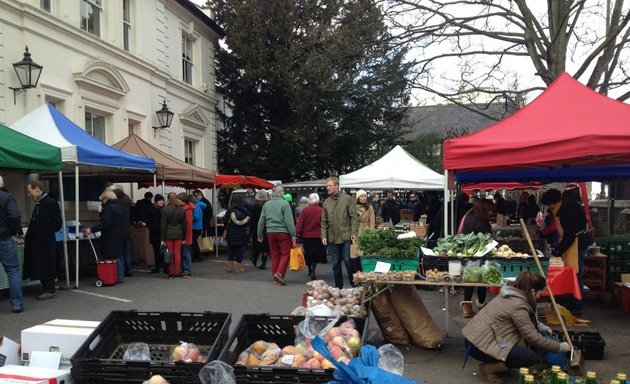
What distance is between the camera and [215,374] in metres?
2.93

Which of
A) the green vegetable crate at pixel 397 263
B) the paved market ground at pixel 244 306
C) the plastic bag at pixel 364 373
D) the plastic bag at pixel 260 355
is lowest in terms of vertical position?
the paved market ground at pixel 244 306

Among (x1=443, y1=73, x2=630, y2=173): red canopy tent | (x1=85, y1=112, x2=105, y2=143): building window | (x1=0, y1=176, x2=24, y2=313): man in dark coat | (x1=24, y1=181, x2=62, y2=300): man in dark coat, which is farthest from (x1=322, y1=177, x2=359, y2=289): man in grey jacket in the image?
(x1=85, y1=112, x2=105, y2=143): building window

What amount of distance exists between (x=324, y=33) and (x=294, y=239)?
10144 mm

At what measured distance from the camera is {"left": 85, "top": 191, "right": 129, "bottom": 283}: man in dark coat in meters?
9.94

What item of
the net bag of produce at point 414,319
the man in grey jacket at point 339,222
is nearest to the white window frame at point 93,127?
the man in grey jacket at point 339,222

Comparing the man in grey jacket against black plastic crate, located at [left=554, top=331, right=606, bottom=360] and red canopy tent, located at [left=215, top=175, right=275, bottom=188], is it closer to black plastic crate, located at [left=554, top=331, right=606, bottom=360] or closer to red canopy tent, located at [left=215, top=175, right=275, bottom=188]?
black plastic crate, located at [left=554, top=331, right=606, bottom=360]

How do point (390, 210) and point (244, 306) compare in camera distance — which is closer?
point (244, 306)

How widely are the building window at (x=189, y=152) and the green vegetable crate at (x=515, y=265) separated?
14.9 metres

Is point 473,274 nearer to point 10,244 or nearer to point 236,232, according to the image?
point 10,244

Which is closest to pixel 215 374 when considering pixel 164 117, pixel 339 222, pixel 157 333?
pixel 157 333

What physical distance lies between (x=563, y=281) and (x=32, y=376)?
6132mm

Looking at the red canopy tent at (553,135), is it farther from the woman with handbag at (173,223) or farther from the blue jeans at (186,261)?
the blue jeans at (186,261)

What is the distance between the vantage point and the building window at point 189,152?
63.3ft

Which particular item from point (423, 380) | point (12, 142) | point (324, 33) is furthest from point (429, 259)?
point (324, 33)
